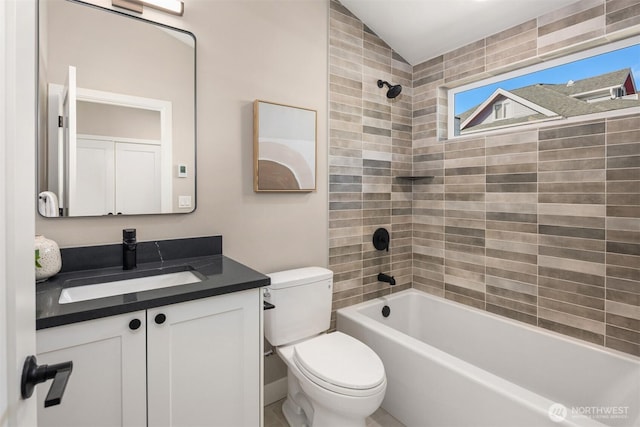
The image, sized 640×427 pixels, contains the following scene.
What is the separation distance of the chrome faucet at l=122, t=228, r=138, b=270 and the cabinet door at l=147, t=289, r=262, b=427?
502 mm

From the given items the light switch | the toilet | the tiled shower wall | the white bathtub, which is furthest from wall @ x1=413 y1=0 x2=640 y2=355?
the light switch

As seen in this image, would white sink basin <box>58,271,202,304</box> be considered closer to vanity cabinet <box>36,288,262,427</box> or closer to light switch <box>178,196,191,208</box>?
vanity cabinet <box>36,288,262,427</box>

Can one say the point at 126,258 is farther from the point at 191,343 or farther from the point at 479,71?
the point at 479,71

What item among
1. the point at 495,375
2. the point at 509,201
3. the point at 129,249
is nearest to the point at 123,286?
the point at 129,249

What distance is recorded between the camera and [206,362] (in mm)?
1262

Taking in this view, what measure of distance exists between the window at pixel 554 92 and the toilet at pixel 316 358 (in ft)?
5.30

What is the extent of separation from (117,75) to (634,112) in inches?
100

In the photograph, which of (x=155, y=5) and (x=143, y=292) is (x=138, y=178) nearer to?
(x=143, y=292)

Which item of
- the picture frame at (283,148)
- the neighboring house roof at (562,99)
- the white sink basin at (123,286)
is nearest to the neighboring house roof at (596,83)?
the neighboring house roof at (562,99)

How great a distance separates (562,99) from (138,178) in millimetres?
2443

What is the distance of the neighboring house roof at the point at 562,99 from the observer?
1.80 meters

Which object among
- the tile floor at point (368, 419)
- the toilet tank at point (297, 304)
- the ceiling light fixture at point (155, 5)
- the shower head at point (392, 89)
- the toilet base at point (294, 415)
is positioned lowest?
the tile floor at point (368, 419)

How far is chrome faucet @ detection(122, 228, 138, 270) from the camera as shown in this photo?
1521 millimetres

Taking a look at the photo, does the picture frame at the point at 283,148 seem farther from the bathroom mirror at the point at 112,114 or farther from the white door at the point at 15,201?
the white door at the point at 15,201
